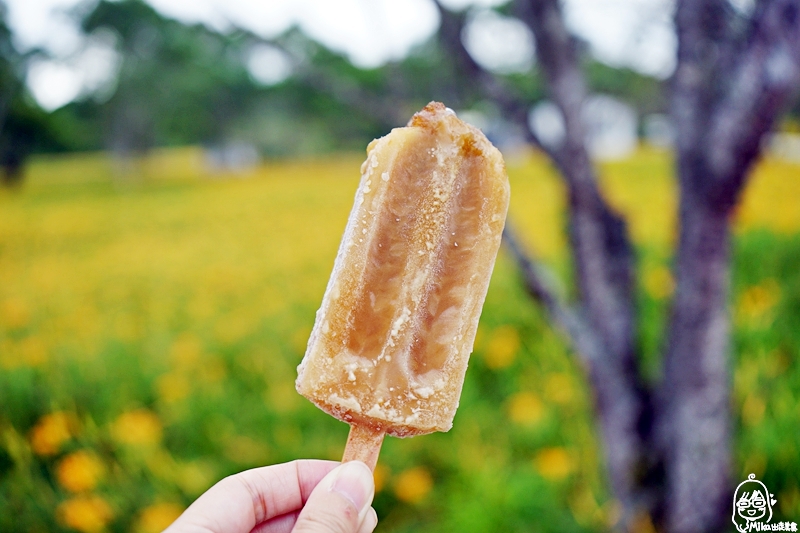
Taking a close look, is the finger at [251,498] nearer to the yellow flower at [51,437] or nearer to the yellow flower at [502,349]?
the yellow flower at [51,437]

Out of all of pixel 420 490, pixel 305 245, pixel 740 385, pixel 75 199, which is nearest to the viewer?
pixel 420 490

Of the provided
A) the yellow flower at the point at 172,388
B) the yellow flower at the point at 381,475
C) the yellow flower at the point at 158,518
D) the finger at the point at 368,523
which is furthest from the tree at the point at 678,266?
the yellow flower at the point at 172,388

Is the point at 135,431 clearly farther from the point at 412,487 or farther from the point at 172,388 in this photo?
the point at 412,487

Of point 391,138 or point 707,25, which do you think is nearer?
point 391,138

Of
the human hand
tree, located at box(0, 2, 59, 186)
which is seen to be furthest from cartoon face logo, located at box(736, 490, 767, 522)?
tree, located at box(0, 2, 59, 186)

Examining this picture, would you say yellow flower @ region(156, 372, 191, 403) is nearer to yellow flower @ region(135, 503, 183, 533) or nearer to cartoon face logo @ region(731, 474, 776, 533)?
yellow flower @ region(135, 503, 183, 533)

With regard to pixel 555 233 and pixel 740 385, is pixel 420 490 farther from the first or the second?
pixel 555 233

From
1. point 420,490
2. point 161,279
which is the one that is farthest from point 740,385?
point 161,279
